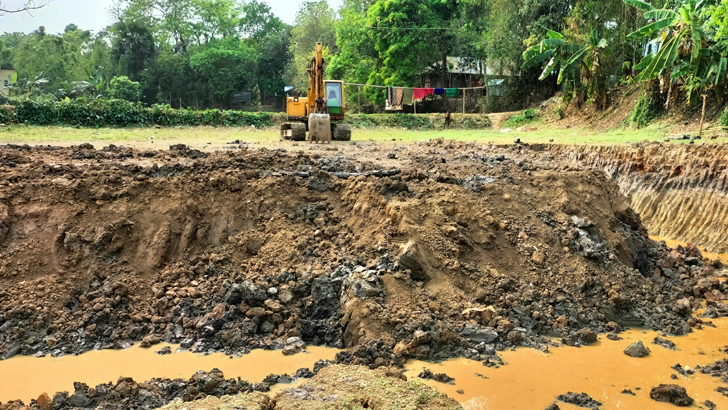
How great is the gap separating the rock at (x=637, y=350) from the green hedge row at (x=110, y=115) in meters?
20.2

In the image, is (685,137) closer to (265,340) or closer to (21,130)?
(265,340)

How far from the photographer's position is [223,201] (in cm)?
755

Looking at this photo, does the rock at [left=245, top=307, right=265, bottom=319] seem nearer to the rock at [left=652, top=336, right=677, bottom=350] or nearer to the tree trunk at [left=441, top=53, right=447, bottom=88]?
the rock at [left=652, top=336, right=677, bottom=350]

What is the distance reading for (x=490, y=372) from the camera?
5.33 m

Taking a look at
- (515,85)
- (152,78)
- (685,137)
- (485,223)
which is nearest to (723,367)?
(485,223)

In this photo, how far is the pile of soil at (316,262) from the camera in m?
5.90

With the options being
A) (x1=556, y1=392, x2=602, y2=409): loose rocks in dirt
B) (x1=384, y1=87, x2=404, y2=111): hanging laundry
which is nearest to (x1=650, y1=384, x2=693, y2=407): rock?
(x1=556, y1=392, x2=602, y2=409): loose rocks in dirt

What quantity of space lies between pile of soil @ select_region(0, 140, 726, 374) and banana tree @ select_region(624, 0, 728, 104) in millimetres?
8513

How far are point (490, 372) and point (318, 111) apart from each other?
13132mm

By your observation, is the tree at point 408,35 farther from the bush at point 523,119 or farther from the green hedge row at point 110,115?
the green hedge row at point 110,115

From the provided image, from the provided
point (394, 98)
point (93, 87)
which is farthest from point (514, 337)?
point (93, 87)

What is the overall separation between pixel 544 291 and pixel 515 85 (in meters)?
24.2

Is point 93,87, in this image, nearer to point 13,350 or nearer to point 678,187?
point 13,350

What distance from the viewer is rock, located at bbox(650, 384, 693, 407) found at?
4.77m
